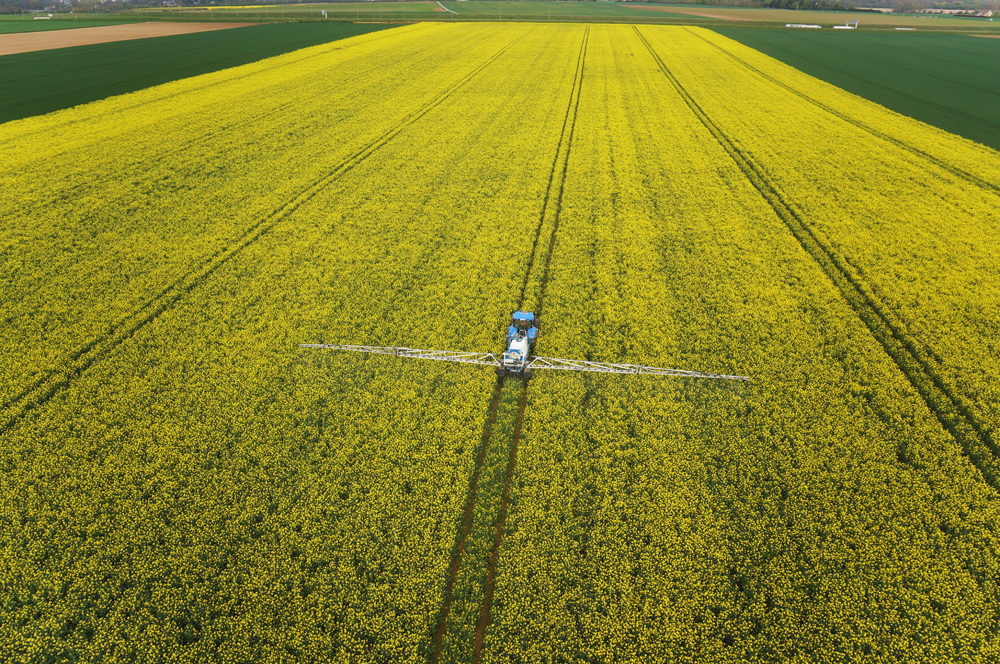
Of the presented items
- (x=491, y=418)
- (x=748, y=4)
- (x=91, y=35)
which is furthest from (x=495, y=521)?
(x=748, y=4)

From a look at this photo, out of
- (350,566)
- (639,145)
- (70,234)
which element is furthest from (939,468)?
(70,234)

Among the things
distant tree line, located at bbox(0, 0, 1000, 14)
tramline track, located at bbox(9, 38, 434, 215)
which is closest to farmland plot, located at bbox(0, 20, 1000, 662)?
tramline track, located at bbox(9, 38, 434, 215)

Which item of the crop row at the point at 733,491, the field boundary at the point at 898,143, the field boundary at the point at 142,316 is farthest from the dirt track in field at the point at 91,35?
the field boundary at the point at 898,143

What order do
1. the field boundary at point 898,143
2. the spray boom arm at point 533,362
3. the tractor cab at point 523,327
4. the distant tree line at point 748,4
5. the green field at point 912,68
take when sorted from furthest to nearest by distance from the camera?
the distant tree line at point 748,4
the green field at point 912,68
the field boundary at point 898,143
the tractor cab at point 523,327
the spray boom arm at point 533,362

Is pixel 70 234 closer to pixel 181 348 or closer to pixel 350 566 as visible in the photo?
pixel 181 348

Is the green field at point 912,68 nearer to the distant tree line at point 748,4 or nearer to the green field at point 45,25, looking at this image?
the distant tree line at point 748,4

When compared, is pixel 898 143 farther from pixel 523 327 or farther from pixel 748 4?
pixel 748 4
